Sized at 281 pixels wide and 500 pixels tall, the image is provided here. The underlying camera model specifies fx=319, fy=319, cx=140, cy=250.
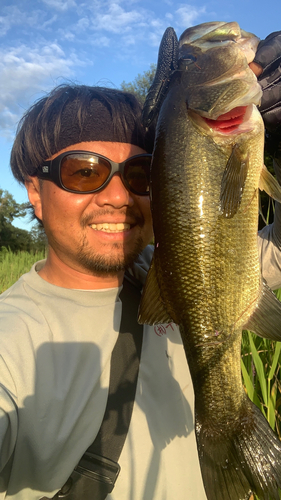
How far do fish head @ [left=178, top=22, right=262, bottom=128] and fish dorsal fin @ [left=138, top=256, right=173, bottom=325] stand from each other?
0.83m

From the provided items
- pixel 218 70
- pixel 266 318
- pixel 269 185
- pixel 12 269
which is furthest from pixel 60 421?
pixel 12 269

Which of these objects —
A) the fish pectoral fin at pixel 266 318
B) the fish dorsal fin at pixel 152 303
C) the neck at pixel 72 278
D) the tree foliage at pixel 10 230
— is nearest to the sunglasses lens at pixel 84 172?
the neck at pixel 72 278

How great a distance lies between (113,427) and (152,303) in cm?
71

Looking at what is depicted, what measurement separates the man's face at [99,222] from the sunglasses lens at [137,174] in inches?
2.0

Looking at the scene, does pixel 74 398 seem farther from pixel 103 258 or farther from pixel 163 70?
pixel 163 70

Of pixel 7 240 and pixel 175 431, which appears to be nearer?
pixel 175 431

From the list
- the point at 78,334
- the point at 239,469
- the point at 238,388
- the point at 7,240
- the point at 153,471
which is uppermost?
the point at 78,334

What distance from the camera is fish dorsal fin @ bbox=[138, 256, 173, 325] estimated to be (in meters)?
1.57

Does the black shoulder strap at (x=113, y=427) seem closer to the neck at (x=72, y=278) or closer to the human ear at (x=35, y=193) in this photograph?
the neck at (x=72, y=278)

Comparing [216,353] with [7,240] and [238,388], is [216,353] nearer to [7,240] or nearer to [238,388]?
[238,388]

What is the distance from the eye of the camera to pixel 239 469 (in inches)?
55.4

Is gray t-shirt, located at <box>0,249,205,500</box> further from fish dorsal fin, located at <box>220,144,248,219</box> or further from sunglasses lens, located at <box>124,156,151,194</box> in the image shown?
fish dorsal fin, located at <box>220,144,248,219</box>

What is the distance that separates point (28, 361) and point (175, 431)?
0.92 metres

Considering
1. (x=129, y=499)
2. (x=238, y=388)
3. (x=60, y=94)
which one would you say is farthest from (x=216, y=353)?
(x=60, y=94)
